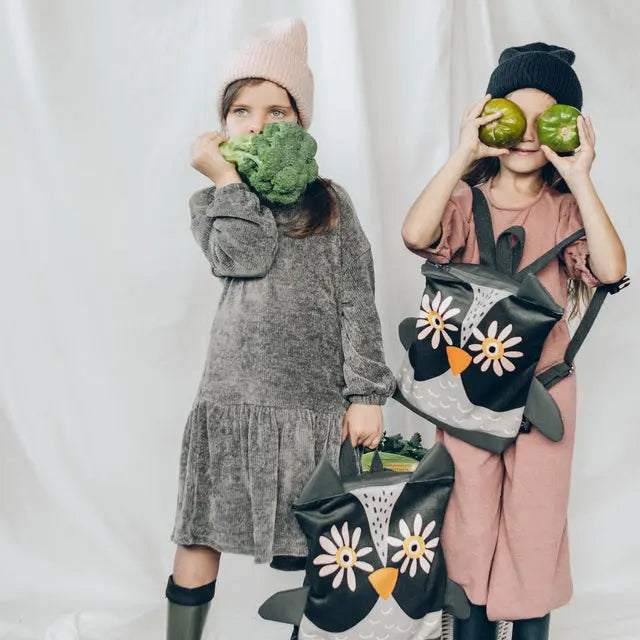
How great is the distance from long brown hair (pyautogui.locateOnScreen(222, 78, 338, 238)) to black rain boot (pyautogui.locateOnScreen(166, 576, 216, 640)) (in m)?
0.65

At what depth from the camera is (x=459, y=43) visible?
2.07 metres

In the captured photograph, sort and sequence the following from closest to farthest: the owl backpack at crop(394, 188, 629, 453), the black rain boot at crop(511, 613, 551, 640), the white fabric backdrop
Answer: the owl backpack at crop(394, 188, 629, 453) → the black rain boot at crop(511, 613, 551, 640) → the white fabric backdrop

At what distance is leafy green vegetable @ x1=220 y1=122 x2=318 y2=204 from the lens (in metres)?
1.36

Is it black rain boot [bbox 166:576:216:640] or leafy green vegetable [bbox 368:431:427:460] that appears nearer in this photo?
black rain boot [bbox 166:576:216:640]

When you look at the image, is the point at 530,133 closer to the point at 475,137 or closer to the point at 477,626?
the point at 475,137

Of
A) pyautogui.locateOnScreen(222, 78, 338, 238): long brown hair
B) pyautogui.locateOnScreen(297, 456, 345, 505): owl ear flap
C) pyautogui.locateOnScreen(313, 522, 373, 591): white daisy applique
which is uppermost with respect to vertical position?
pyautogui.locateOnScreen(222, 78, 338, 238): long brown hair

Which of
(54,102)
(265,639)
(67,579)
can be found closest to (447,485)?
(265,639)

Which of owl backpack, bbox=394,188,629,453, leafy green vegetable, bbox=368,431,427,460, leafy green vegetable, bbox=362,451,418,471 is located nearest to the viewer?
owl backpack, bbox=394,188,629,453

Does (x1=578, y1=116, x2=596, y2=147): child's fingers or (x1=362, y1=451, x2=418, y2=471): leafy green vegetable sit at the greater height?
(x1=578, y1=116, x2=596, y2=147): child's fingers

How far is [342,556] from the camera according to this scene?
1.38 m

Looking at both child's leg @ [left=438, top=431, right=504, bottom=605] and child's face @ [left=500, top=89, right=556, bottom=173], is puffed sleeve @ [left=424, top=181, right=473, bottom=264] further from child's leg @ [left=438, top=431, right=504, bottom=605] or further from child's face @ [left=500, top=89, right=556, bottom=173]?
child's leg @ [left=438, top=431, right=504, bottom=605]

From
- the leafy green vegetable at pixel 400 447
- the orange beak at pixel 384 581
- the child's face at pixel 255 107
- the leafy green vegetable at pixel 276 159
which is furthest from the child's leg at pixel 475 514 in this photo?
the child's face at pixel 255 107

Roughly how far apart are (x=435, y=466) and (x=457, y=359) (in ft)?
0.59

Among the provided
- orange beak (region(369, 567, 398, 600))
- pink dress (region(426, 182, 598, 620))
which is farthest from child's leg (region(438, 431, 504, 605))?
orange beak (region(369, 567, 398, 600))
